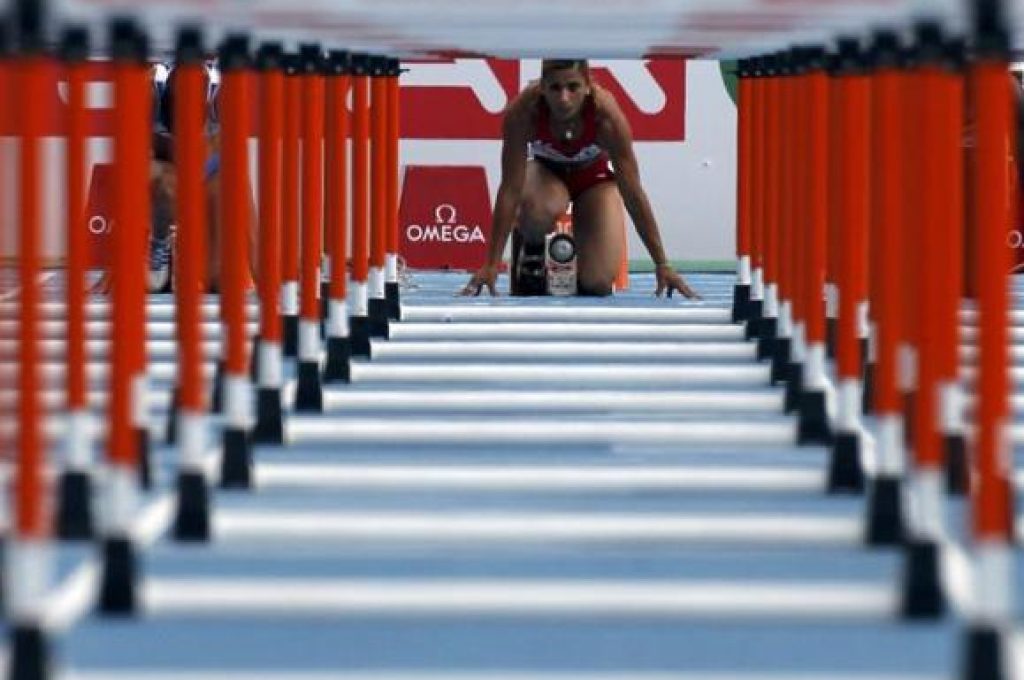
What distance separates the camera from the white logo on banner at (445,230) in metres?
15.1

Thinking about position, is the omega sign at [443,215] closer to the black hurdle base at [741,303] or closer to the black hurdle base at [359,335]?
the black hurdle base at [741,303]

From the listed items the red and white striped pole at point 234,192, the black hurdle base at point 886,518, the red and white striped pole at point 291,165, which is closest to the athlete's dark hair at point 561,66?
the red and white striped pole at point 291,165

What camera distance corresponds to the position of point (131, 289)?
4840 mm

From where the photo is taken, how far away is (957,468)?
6.66 m

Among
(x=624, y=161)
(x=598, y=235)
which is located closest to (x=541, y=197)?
(x=598, y=235)

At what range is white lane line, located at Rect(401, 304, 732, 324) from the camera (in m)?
11.2

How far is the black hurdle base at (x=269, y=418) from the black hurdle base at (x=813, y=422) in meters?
1.41

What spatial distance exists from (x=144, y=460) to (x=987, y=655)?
9.67ft

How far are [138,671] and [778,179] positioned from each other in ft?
16.5

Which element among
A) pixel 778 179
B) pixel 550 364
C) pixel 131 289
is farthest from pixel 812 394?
Result: pixel 131 289

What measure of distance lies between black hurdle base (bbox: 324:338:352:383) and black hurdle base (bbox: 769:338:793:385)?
4.58 ft

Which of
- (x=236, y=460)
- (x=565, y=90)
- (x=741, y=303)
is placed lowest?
(x=236, y=460)

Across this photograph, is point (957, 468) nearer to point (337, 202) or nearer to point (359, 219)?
point (337, 202)

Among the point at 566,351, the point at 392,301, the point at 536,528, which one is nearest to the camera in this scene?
the point at 536,528
